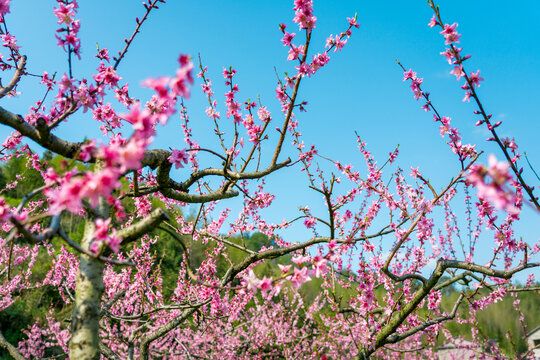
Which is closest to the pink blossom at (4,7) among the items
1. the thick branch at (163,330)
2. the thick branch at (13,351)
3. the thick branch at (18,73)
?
the thick branch at (18,73)

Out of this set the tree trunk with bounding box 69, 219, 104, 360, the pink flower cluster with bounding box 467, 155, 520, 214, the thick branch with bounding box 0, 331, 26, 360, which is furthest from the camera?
the thick branch with bounding box 0, 331, 26, 360

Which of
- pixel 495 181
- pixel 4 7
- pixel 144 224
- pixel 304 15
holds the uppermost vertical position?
pixel 4 7

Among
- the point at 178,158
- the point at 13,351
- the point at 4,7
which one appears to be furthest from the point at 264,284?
the point at 13,351

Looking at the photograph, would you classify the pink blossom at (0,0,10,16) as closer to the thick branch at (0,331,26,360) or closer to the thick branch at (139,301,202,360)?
the thick branch at (139,301,202,360)

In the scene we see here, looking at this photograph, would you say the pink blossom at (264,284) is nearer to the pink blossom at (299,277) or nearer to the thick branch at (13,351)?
the pink blossom at (299,277)

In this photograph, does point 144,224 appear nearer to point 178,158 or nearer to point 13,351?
point 178,158

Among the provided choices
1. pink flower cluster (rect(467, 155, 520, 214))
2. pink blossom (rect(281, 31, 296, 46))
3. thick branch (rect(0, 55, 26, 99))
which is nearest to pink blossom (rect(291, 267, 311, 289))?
pink flower cluster (rect(467, 155, 520, 214))

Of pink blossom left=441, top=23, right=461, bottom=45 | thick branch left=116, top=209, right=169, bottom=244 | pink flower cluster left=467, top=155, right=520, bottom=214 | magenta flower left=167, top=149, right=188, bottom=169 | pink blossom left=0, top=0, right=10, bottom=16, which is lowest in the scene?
pink flower cluster left=467, top=155, right=520, bottom=214

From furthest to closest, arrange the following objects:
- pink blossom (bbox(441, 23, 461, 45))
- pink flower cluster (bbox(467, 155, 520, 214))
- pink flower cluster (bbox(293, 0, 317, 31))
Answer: pink flower cluster (bbox(293, 0, 317, 31)) → pink blossom (bbox(441, 23, 461, 45)) → pink flower cluster (bbox(467, 155, 520, 214))

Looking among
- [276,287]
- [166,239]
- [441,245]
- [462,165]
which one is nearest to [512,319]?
[441,245]

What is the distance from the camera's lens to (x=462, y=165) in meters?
3.27

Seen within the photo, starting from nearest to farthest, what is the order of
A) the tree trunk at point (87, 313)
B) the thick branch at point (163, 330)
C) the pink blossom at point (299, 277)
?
the tree trunk at point (87, 313) → the pink blossom at point (299, 277) → the thick branch at point (163, 330)

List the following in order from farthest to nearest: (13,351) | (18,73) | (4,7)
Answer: (13,351) → (18,73) → (4,7)

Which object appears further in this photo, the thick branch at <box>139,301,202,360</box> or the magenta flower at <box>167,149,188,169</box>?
the thick branch at <box>139,301,202,360</box>
